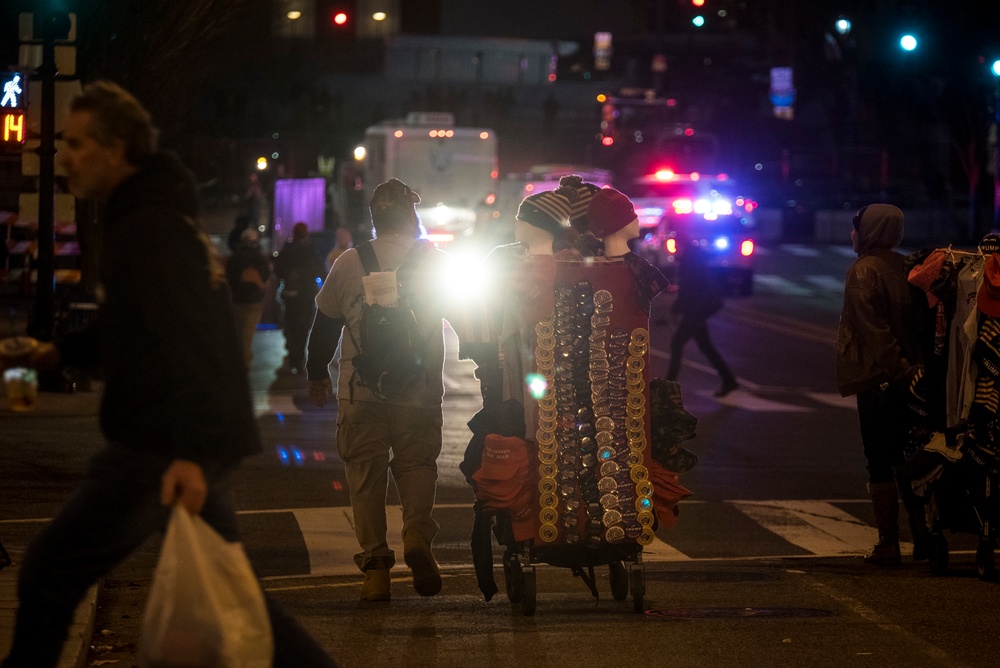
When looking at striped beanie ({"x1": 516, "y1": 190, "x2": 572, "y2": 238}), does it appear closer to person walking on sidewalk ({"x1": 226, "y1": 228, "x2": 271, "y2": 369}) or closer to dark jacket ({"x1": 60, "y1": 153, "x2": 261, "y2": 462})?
dark jacket ({"x1": 60, "y1": 153, "x2": 261, "y2": 462})

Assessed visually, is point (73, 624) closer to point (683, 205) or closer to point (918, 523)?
point (918, 523)

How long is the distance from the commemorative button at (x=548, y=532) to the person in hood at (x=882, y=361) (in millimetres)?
2204

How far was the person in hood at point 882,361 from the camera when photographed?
8.55m

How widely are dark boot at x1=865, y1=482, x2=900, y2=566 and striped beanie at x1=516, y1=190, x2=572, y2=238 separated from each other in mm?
2545

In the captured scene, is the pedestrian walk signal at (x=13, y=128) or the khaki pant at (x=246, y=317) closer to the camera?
the pedestrian walk signal at (x=13, y=128)

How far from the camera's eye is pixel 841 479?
12336 millimetres

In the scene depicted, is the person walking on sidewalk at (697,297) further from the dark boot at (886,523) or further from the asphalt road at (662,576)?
the dark boot at (886,523)

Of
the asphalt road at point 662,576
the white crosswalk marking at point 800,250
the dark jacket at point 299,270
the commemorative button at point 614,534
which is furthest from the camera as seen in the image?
the white crosswalk marking at point 800,250

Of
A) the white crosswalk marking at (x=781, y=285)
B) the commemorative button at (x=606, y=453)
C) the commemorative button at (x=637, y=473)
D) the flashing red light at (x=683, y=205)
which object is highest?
the flashing red light at (x=683, y=205)

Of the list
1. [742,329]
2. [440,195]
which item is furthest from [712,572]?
[440,195]

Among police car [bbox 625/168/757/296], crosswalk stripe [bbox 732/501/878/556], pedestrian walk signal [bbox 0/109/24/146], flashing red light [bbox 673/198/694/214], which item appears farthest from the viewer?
flashing red light [bbox 673/198/694/214]

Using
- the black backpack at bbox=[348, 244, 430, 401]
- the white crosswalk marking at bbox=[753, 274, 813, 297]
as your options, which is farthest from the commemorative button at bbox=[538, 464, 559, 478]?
the white crosswalk marking at bbox=[753, 274, 813, 297]

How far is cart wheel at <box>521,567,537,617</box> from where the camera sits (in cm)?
718

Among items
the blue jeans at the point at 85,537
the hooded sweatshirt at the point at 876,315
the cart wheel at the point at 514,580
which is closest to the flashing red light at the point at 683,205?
the hooded sweatshirt at the point at 876,315
